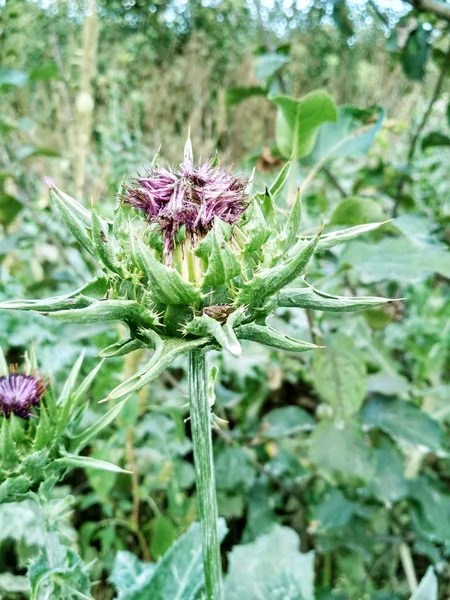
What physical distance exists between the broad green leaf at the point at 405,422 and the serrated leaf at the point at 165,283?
112 centimetres

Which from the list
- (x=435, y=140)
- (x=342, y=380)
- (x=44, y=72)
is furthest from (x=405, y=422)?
(x=44, y=72)

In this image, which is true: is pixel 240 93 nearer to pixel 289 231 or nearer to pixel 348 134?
pixel 348 134

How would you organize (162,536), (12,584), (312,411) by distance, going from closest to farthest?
(12,584) → (162,536) → (312,411)

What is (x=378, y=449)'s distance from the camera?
6.45ft

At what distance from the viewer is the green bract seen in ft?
2.71

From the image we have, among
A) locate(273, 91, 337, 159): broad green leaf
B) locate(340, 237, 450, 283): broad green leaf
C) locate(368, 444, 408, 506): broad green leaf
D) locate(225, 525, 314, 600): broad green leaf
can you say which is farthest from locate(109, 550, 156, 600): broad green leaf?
locate(273, 91, 337, 159): broad green leaf

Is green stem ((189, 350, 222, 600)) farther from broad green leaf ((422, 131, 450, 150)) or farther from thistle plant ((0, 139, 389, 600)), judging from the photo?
broad green leaf ((422, 131, 450, 150))

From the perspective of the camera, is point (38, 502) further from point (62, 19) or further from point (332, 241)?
point (62, 19)

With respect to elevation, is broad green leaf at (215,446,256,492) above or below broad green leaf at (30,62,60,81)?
below

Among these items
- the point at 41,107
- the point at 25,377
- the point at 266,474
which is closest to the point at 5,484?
the point at 25,377

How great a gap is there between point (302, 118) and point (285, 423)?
3.23 ft

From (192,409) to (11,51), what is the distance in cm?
244

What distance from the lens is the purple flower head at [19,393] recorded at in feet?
3.48

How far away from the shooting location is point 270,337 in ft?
2.72
